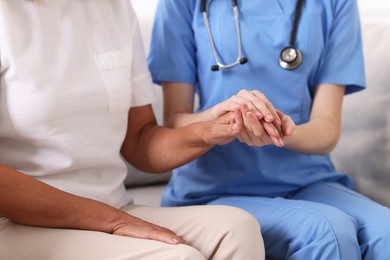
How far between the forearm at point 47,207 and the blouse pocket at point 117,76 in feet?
0.69

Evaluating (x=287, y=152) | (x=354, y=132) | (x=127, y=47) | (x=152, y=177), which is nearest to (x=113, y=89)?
(x=127, y=47)

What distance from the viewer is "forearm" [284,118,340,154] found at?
143 cm

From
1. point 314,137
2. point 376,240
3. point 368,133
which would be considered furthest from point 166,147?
point 368,133

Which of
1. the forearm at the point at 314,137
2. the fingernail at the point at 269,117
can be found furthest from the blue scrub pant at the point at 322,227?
the fingernail at the point at 269,117

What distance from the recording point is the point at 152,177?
1.85m

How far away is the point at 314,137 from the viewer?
1.45 metres

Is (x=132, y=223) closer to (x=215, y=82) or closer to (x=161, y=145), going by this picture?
(x=161, y=145)

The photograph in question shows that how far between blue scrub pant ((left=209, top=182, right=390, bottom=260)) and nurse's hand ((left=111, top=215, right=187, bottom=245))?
24cm

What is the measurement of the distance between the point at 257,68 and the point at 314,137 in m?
0.20

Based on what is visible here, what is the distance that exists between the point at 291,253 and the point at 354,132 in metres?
0.57

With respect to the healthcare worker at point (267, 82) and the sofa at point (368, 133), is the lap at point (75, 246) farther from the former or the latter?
the sofa at point (368, 133)

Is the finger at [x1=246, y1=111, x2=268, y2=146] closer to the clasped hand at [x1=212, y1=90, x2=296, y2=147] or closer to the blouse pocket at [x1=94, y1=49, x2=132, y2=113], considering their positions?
the clasped hand at [x1=212, y1=90, x2=296, y2=147]

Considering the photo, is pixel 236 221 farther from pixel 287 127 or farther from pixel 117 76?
pixel 117 76

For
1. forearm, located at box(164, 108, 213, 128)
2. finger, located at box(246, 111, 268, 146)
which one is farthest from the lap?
forearm, located at box(164, 108, 213, 128)
